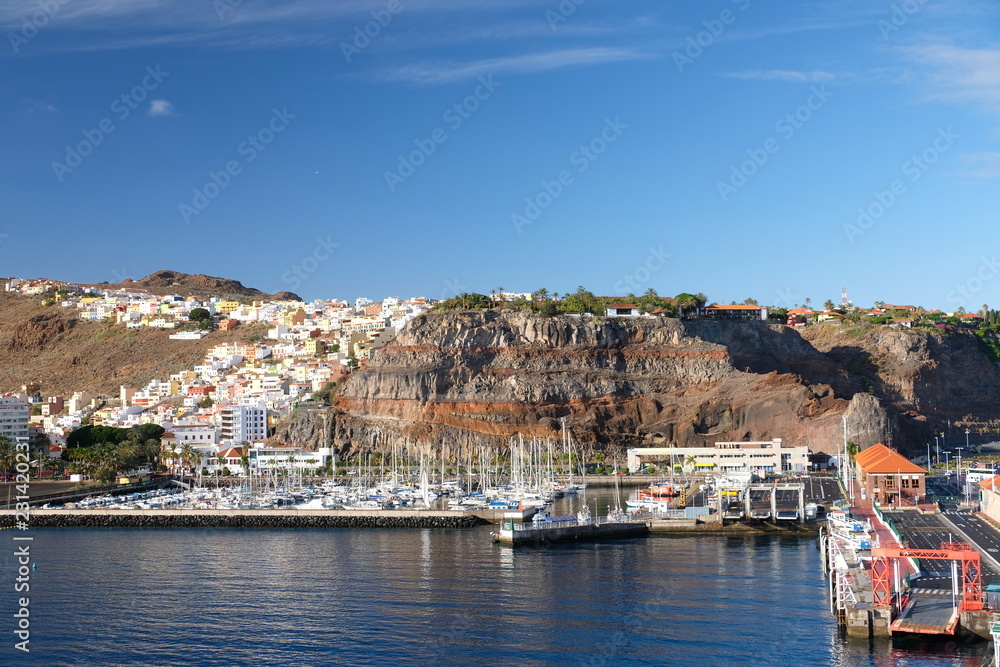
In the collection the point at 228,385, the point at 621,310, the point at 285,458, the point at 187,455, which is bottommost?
the point at 285,458

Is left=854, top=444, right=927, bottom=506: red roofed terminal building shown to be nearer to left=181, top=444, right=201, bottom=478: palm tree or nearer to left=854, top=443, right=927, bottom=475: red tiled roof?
left=854, top=443, right=927, bottom=475: red tiled roof

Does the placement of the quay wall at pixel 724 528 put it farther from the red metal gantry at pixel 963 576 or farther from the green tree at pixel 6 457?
the green tree at pixel 6 457

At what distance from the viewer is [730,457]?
332 ft

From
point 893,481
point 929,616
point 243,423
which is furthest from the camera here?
point 243,423

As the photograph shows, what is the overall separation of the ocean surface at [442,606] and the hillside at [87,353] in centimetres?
11220

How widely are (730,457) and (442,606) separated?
6332 cm

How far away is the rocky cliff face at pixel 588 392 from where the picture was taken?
10588 cm

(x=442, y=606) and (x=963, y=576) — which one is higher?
(x=963, y=576)

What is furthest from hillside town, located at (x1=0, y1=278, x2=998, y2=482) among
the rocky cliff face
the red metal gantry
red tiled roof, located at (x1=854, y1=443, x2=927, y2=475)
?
the red metal gantry

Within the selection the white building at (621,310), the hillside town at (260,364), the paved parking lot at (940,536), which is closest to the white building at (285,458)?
the hillside town at (260,364)

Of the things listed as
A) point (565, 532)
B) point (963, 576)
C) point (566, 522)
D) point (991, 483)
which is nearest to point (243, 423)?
point (566, 522)

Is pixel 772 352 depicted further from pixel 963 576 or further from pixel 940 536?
pixel 963 576

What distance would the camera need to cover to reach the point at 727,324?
428 feet

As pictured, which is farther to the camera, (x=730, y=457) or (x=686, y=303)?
(x=686, y=303)
